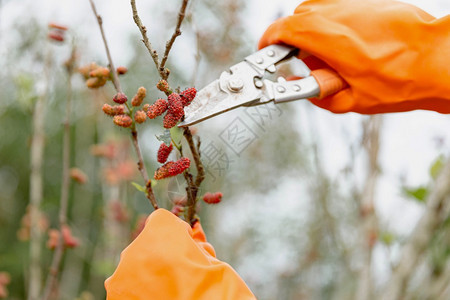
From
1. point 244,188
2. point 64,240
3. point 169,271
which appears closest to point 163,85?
point 169,271

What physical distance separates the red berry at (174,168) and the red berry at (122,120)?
0.30 ft

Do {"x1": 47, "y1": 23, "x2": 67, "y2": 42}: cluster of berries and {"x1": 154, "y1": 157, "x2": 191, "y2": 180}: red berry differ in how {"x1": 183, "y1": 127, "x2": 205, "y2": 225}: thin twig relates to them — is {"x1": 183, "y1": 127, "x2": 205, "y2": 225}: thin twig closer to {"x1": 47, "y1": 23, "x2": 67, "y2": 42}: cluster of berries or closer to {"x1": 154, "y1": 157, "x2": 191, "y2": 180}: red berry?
{"x1": 154, "y1": 157, "x2": 191, "y2": 180}: red berry

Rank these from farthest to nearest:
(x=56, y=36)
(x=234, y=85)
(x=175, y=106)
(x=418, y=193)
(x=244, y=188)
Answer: (x=244, y=188)
(x=418, y=193)
(x=56, y=36)
(x=234, y=85)
(x=175, y=106)

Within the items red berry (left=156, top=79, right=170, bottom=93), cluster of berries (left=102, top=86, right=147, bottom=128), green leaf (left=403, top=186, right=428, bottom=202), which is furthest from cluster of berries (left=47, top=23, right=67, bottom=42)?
green leaf (left=403, top=186, right=428, bottom=202)

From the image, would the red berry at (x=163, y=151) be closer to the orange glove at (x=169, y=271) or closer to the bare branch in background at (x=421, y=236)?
the orange glove at (x=169, y=271)

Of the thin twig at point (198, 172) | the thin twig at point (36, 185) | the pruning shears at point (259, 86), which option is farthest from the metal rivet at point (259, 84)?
the thin twig at point (36, 185)

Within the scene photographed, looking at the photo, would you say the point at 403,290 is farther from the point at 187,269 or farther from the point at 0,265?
the point at 0,265

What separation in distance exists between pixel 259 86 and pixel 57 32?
78cm

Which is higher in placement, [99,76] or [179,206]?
[99,76]

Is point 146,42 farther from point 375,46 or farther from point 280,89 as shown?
point 375,46

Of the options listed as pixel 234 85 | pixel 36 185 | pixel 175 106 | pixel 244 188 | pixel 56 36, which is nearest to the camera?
pixel 175 106

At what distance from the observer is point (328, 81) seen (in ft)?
2.72

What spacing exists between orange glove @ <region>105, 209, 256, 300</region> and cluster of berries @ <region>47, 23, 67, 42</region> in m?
0.79

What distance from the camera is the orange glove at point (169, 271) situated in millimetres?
712
